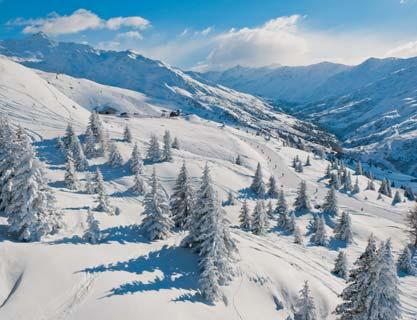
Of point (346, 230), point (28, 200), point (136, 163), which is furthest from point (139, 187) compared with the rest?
point (346, 230)

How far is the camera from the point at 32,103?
437ft

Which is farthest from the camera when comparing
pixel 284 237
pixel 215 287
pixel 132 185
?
pixel 132 185

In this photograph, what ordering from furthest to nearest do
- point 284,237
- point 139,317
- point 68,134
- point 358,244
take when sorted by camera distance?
point 68,134 < point 358,244 < point 284,237 < point 139,317

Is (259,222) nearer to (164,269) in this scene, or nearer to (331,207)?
(164,269)

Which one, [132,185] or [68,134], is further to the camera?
[68,134]

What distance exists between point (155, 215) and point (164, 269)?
7782 millimetres

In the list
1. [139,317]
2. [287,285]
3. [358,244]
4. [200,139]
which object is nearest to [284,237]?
[358,244]

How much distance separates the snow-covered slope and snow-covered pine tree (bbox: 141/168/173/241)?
242 feet

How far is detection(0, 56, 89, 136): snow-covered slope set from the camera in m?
114

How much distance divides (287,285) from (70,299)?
2250 centimetres

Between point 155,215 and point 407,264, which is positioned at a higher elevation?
point 155,215

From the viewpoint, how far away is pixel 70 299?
27.2 metres

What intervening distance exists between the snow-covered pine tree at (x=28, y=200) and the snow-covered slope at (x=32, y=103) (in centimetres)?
7421

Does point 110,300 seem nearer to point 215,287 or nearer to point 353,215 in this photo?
point 215,287
